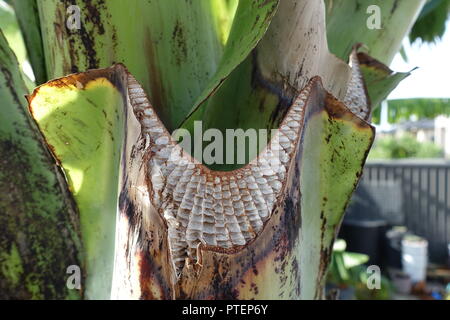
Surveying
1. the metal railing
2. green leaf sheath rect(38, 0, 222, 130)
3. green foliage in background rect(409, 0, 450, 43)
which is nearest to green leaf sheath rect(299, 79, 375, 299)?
green leaf sheath rect(38, 0, 222, 130)

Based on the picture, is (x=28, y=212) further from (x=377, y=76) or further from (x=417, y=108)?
(x=417, y=108)

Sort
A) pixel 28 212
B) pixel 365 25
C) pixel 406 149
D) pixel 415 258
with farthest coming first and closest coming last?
1. pixel 406 149
2. pixel 415 258
3. pixel 365 25
4. pixel 28 212

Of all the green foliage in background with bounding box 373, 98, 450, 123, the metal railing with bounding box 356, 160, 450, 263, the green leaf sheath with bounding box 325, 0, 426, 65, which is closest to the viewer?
the green leaf sheath with bounding box 325, 0, 426, 65

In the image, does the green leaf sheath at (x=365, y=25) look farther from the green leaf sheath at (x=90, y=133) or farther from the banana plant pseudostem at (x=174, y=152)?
the green leaf sheath at (x=90, y=133)

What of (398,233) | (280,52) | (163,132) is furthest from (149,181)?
(398,233)

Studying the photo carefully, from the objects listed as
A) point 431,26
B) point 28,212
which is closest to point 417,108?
point 431,26

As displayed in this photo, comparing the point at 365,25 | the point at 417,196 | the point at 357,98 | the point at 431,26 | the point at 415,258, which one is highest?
the point at 431,26

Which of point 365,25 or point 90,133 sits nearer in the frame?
point 90,133

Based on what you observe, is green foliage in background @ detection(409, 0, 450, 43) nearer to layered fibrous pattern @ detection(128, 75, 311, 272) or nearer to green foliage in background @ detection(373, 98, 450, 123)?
green foliage in background @ detection(373, 98, 450, 123)
